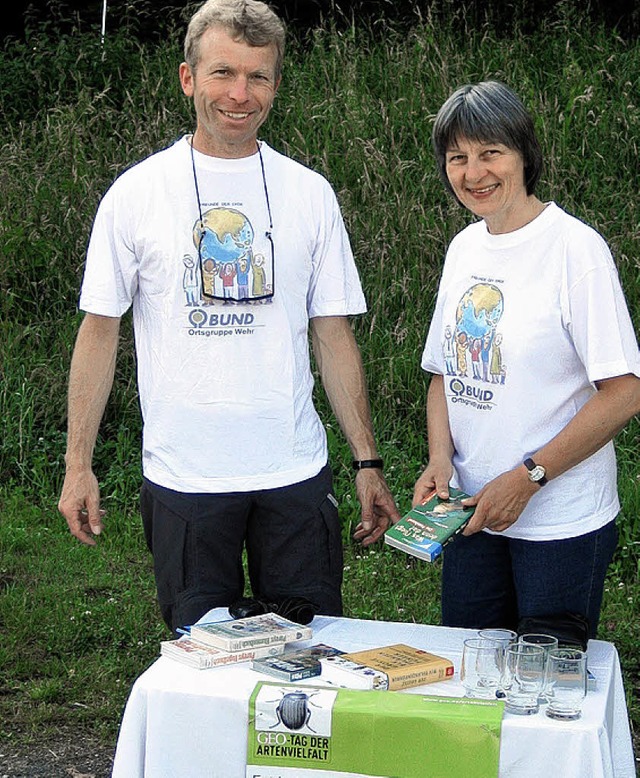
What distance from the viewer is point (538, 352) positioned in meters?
2.89

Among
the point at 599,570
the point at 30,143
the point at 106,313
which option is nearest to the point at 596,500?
the point at 599,570

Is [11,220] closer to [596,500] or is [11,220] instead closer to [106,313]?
[106,313]

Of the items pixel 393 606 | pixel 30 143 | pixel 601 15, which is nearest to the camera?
pixel 393 606

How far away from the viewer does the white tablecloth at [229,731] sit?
2.45 m

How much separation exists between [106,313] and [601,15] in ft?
24.2

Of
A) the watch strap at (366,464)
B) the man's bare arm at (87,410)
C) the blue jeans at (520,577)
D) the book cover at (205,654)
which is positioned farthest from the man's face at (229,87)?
the book cover at (205,654)

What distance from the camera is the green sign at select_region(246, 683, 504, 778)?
2.47 meters

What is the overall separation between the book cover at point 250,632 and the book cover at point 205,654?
13 millimetres

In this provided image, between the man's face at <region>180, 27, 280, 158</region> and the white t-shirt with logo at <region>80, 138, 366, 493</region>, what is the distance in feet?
0.29

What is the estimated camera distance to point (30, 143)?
29.1 ft

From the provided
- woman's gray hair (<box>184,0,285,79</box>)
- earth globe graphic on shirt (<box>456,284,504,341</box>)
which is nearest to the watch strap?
earth globe graphic on shirt (<box>456,284,504,341</box>)

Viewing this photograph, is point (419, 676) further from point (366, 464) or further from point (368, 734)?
point (366, 464)

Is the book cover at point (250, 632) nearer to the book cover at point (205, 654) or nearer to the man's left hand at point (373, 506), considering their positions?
the book cover at point (205, 654)

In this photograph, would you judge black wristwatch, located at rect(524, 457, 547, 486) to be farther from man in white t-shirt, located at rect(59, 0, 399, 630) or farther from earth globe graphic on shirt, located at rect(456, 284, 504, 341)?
man in white t-shirt, located at rect(59, 0, 399, 630)
